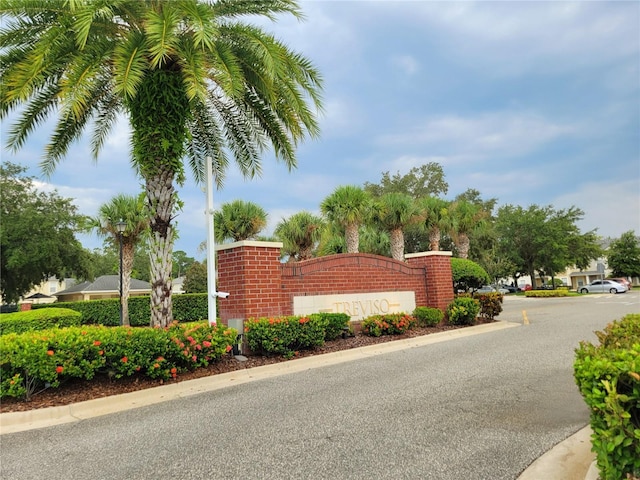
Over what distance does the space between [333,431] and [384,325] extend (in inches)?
262

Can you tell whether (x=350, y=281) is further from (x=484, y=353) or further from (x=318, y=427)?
(x=318, y=427)

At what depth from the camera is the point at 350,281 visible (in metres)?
11.7

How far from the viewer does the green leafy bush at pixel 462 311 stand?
1327 cm

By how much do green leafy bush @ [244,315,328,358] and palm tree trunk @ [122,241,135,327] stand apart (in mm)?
13336

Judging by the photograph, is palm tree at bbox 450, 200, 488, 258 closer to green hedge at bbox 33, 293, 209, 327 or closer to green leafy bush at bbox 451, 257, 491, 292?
green leafy bush at bbox 451, 257, 491, 292

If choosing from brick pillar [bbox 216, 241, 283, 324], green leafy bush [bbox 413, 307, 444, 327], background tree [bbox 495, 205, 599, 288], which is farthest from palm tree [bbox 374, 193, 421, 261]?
background tree [bbox 495, 205, 599, 288]

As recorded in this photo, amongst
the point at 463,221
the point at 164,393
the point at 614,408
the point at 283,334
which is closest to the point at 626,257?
the point at 463,221

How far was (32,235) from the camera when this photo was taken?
29219 millimetres

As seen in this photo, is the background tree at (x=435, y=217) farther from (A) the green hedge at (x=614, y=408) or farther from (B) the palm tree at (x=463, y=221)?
(A) the green hedge at (x=614, y=408)

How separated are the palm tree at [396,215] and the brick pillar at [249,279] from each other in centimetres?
1208

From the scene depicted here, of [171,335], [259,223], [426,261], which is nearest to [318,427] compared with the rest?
[171,335]

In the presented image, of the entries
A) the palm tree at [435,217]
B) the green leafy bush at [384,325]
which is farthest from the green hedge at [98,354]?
the palm tree at [435,217]

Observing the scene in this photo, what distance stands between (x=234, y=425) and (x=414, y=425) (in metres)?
1.98

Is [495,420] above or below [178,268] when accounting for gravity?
below
